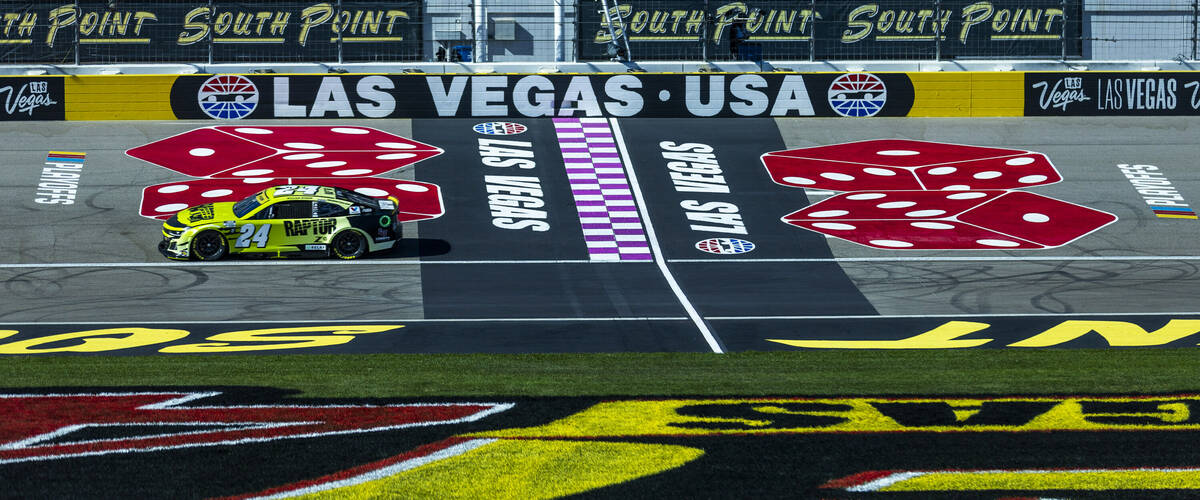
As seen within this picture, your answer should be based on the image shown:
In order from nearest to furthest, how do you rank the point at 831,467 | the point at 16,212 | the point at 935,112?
1. the point at 831,467
2. the point at 16,212
3. the point at 935,112

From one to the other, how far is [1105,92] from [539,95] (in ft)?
40.0

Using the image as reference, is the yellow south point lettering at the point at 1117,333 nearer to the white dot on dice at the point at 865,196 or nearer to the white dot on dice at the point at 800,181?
the white dot on dice at the point at 865,196

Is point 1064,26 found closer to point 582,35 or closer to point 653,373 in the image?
point 582,35

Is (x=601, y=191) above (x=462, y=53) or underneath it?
underneath

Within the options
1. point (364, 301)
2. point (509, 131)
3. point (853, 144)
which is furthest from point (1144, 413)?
point (509, 131)

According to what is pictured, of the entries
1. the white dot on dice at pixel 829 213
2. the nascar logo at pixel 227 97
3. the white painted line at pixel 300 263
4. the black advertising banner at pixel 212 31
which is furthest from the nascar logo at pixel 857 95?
the nascar logo at pixel 227 97

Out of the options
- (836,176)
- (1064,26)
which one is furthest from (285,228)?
(1064,26)

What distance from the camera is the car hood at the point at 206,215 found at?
17.7 m

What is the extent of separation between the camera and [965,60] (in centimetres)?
2583

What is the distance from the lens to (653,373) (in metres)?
10.8

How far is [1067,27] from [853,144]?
6308mm

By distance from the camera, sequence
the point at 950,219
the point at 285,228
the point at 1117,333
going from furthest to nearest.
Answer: the point at 950,219 → the point at 285,228 → the point at 1117,333

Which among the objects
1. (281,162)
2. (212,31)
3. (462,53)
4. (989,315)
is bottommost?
(989,315)

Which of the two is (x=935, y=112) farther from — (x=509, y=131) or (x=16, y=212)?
(x=16, y=212)
